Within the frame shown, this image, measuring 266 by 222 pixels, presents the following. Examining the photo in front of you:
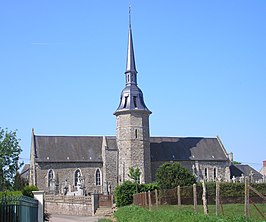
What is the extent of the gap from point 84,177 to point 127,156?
7.26 meters

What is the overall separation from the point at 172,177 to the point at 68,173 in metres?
17.1

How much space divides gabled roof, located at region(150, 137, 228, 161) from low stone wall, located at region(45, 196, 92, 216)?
18.9 meters

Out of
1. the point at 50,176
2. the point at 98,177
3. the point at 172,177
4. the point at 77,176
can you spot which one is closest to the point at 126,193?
the point at 172,177

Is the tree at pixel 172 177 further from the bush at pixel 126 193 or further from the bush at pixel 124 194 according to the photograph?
the bush at pixel 124 194

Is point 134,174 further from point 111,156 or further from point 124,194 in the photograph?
point 124,194

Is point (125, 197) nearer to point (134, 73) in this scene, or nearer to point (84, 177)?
point (84, 177)

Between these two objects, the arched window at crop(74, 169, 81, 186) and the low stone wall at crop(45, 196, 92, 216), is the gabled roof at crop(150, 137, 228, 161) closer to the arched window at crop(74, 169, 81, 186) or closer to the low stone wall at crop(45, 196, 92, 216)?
the arched window at crop(74, 169, 81, 186)

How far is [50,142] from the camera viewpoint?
71062 mm

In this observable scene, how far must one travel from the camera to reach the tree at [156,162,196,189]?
57125 mm

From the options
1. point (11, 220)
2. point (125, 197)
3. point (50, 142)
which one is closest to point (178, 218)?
point (11, 220)

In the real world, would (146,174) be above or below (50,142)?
below

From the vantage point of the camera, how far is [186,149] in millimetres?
75625

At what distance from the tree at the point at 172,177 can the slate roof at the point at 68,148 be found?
13892 millimetres

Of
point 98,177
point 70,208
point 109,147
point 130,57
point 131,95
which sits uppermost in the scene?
point 130,57
